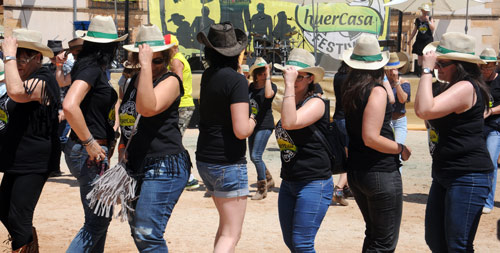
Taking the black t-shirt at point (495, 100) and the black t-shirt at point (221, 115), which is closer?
the black t-shirt at point (221, 115)

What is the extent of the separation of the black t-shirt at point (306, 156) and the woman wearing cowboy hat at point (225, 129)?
34cm

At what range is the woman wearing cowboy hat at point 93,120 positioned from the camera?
4.10 metres

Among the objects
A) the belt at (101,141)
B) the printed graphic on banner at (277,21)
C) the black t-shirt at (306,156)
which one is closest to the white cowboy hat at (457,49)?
the black t-shirt at (306,156)

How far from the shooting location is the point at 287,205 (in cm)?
415

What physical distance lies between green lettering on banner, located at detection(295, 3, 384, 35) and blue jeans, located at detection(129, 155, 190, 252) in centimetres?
1417

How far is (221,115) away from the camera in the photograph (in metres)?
3.88

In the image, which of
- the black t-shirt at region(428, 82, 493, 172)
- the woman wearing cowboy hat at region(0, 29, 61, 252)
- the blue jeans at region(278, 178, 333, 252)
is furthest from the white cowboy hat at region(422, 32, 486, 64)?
the woman wearing cowboy hat at region(0, 29, 61, 252)

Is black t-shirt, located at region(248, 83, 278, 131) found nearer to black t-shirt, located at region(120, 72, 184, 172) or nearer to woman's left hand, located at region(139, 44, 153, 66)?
black t-shirt, located at region(120, 72, 184, 172)

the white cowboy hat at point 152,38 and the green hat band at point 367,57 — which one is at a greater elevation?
the white cowboy hat at point 152,38

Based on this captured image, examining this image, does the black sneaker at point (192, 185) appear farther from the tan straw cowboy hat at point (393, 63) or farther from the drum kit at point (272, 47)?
the drum kit at point (272, 47)

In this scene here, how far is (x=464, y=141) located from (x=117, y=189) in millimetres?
2238

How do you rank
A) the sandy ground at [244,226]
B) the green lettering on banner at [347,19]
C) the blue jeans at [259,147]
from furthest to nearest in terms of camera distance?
1. the green lettering on banner at [347,19]
2. the blue jeans at [259,147]
3. the sandy ground at [244,226]

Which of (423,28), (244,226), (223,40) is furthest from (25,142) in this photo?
(423,28)

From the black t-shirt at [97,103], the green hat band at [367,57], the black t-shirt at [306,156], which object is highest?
the green hat band at [367,57]
